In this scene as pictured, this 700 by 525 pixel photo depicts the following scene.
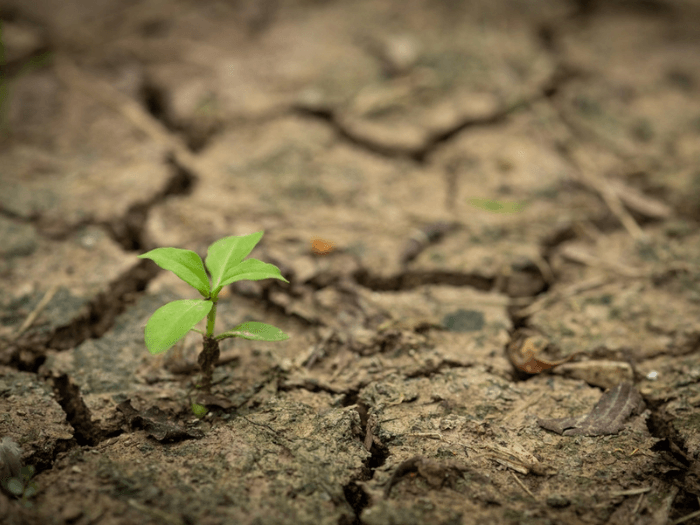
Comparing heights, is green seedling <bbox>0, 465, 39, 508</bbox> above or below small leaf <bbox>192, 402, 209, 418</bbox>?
above

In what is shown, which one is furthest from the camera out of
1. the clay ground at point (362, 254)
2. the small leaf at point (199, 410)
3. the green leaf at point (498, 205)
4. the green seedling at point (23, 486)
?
the green leaf at point (498, 205)

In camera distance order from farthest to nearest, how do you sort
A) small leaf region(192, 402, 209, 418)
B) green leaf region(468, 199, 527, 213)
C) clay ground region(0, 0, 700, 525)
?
green leaf region(468, 199, 527, 213), small leaf region(192, 402, 209, 418), clay ground region(0, 0, 700, 525)

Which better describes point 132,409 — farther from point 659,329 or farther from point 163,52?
point 163,52

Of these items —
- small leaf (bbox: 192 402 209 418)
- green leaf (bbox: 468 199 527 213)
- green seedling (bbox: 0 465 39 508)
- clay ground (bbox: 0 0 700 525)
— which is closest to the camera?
green seedling (bbox: 0 465 39 508)

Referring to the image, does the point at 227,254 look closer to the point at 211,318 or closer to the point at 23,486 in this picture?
the point at 211,318

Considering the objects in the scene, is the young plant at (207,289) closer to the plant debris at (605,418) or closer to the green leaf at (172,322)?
the green leaf at (172,322)

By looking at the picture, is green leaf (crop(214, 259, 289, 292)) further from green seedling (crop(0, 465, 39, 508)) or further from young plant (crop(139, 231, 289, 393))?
green seedling (crop(0, 465, 39, 508))

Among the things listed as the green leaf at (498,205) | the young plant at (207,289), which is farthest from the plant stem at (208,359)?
the green leaf at (498,205)

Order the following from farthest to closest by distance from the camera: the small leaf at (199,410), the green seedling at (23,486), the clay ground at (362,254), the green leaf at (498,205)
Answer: the green leaf at (498,205), the small leaf at (199,410), the clay ground at (362,254), the green seedling at (23,486)

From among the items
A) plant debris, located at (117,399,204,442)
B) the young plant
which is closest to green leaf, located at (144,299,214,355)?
the young plant
